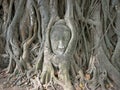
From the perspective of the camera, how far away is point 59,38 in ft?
11.9

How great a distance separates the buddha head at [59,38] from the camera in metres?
3.60

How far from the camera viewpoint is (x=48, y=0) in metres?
3.93

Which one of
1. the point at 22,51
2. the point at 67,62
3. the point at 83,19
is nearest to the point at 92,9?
the point at 83,19

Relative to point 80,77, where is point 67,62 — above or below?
above

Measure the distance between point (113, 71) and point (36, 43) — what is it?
1.28 meters

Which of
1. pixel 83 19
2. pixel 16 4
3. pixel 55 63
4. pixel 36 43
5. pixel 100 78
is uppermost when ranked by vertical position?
pixel 16 4

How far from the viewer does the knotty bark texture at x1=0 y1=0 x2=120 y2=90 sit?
357cm

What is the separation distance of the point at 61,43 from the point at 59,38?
0.27 ft

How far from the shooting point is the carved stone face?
3604mm

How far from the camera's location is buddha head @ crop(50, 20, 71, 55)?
11.8ft

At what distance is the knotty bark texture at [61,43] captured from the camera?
11.7ft

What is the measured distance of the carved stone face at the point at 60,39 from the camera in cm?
360

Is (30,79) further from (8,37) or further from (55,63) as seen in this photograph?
(8,37)

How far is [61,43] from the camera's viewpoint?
11.8 feet
